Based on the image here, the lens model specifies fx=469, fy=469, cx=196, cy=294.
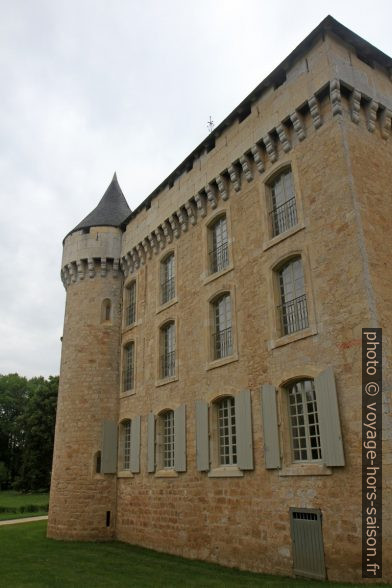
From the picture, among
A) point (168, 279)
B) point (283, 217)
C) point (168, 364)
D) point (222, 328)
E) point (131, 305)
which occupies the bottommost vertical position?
point (168, 364)

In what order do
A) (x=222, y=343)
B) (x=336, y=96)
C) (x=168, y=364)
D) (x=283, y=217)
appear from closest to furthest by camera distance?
(x=336, y=96) < (x=283, y=217) < (x=222, y=343) < (x=168, y=364)

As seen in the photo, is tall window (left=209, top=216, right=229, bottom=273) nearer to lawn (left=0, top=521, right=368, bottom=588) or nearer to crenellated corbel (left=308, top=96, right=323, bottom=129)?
crenellated corbel (left=308, top=96, right=323, bottom=129)

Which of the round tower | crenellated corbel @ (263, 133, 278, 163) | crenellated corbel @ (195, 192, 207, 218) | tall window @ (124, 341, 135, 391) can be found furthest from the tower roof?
crenellated corbel @ (263, 133, 278, 163)

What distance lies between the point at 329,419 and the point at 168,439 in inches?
268

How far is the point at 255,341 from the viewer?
11352mm

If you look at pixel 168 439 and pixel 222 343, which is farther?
pixel 168 439

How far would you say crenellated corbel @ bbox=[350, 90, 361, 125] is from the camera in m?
10.6

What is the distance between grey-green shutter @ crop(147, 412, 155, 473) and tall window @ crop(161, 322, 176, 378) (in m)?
1.43

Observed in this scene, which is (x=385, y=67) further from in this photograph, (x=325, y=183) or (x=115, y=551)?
(x=115, y=551)

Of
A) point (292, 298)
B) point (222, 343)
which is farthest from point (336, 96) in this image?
point (222, 343)

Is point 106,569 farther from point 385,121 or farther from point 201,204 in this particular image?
point 385,121

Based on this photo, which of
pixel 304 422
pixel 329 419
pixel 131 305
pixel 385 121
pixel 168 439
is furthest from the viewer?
pixel 131 305

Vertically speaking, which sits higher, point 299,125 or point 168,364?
point 299,125

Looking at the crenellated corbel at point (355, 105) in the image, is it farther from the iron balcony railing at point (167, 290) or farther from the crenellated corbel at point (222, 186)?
the iron balcony railing at point (167, 290)
